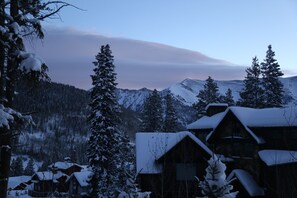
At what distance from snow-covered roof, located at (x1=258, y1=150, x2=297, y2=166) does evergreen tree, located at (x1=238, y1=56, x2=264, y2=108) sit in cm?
2276

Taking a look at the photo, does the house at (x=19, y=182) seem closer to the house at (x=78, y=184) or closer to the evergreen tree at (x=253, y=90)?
Result: the house at (x=78, y=184)

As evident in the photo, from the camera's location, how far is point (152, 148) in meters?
33.5

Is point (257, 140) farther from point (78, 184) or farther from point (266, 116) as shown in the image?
point (78, 184)

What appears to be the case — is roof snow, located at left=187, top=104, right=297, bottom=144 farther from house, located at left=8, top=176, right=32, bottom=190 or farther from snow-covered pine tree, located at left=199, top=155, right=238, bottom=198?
house, located at left=8, top=176, right=32, bottom=190

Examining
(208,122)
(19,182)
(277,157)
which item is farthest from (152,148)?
(19,182)

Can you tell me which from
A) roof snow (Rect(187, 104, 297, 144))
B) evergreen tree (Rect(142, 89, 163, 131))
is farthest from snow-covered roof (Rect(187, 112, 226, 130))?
evergreen tree (Rect(142, 89, 163, 131))

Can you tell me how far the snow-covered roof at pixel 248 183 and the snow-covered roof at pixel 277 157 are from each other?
2350 mm

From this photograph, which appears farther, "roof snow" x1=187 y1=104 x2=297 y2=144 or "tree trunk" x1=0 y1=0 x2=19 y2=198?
"roof snow" x1=187 y1=104 x2=297 y2=144

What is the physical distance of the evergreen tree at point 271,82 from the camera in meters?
50.2

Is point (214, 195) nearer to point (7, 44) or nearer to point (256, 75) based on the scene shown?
point (7, 44)

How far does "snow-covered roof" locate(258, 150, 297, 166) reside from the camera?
25956 mm

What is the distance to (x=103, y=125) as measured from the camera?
110 ft

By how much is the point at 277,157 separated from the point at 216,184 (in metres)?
22.4

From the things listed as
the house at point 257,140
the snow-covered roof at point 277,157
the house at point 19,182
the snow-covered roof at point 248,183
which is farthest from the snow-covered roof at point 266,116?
the house at point 19,182
